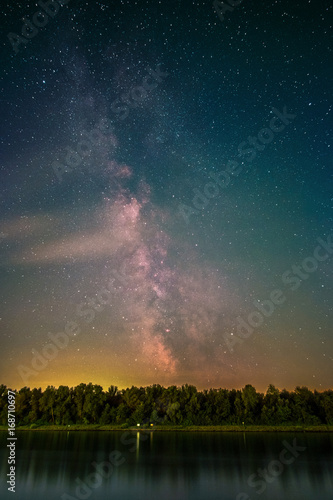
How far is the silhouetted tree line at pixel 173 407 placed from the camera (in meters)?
83.4

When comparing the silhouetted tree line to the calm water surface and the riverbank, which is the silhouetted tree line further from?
the calm water surface

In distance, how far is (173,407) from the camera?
8669 centimetres

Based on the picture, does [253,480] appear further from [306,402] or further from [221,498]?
[306,402]

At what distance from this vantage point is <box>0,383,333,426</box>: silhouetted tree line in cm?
8344

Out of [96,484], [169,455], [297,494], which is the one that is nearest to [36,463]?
[96,484]

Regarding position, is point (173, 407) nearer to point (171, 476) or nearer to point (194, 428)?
point (194, 428)

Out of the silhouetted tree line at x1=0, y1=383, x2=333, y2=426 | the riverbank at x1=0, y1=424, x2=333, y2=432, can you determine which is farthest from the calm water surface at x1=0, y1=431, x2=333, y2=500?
the silhouetted tree line at x1=0, y1=383, x2=333, y2=426

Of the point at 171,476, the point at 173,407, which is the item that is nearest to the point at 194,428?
the point at 173,407

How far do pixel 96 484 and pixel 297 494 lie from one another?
1332 cm

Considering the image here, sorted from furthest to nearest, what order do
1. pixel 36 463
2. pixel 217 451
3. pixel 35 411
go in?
1. pixel 35 411
2. pixel 217 451
3. pixel 36 463

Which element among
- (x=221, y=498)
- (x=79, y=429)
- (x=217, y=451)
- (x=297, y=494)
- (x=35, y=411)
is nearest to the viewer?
(x=221, y=498)

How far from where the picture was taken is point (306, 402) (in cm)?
8875

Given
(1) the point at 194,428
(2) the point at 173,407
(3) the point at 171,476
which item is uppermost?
(2) the point at 173,407

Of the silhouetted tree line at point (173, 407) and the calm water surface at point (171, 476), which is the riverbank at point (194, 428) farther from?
the calm water surface at point (171, 476)
